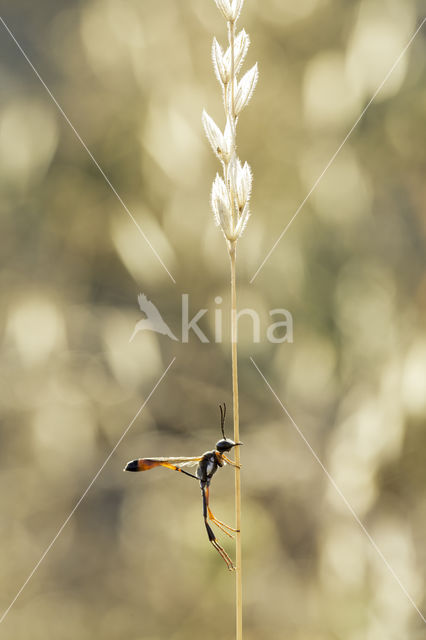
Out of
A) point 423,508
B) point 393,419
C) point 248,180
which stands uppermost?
point 248,180

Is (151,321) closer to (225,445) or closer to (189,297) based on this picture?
(189,297)

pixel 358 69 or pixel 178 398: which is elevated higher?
pixel 358 69

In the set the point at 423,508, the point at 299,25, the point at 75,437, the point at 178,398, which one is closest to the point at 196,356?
the point at 178,398

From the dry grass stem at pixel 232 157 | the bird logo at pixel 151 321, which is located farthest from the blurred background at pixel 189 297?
the dry grass stem at pixel 232 157

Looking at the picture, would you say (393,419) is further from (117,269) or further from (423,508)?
(117,269)

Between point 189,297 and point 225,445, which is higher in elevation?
point 189,297

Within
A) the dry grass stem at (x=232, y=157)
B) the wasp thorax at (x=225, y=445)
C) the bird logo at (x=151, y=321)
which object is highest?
the dry grass stem at (x=232, y=157)

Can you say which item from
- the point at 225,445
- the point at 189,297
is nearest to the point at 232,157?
the point at 225,445

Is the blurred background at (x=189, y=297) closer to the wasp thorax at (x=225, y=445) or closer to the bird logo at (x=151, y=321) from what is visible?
the bird logo at (x=151, y=321)
